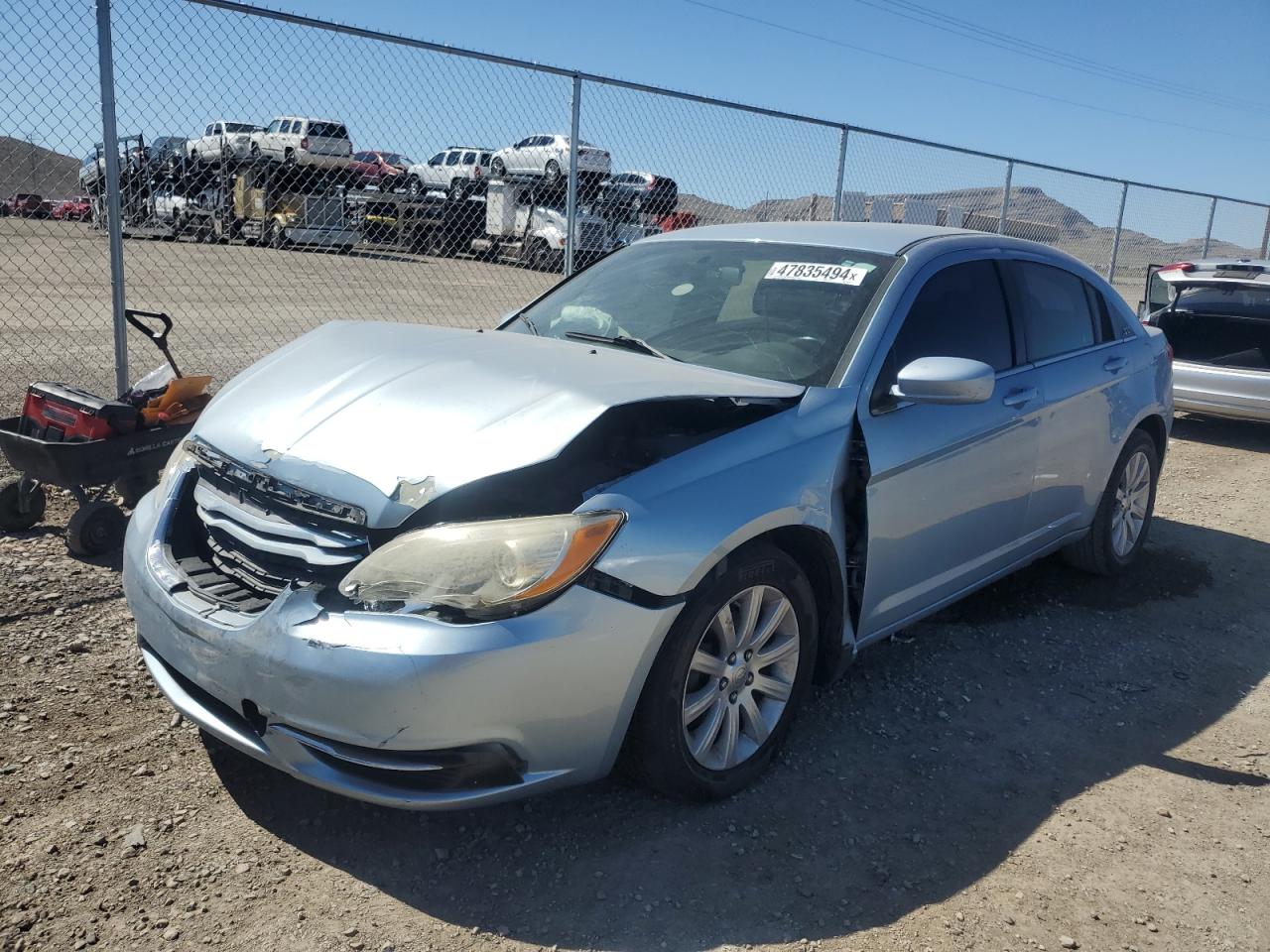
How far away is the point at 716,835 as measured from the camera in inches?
113

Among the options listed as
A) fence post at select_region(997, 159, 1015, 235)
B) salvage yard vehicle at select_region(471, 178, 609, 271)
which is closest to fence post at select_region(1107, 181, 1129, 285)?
fence post at select_region(997, 159, 1015, 235)

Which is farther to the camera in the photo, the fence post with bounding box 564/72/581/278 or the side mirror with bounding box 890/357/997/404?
the fence post with bounding box 564/72/581/278

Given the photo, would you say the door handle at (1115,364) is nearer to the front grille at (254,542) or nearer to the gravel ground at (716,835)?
the gravel ground at (716,835)

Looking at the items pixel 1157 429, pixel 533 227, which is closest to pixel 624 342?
pixel 1157 429

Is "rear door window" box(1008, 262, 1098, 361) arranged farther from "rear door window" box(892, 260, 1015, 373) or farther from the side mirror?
the side mirror

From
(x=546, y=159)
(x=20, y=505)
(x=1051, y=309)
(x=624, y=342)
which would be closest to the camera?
(x=624, y=342)

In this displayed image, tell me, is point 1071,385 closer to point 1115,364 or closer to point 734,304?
point 1115,364

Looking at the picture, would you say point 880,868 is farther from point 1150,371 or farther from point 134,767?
point 1150,371

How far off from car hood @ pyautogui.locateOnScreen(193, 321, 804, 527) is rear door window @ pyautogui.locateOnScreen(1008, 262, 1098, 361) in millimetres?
1610

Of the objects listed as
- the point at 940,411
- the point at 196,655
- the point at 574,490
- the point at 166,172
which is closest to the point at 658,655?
the point at 574,490

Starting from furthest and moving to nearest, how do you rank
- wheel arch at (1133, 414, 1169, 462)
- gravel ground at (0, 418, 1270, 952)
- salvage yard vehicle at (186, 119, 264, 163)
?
salvage yard vehicle at (186, 119, 264, 163), wheel arch at (1133, 414, 1169, 462), gravel ground at (0, 418, 1270, 952)

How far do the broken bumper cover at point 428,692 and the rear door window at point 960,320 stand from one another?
1588mm

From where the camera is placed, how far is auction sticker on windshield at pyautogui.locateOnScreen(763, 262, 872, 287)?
3703mm

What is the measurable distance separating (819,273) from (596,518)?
1684 millimetres
